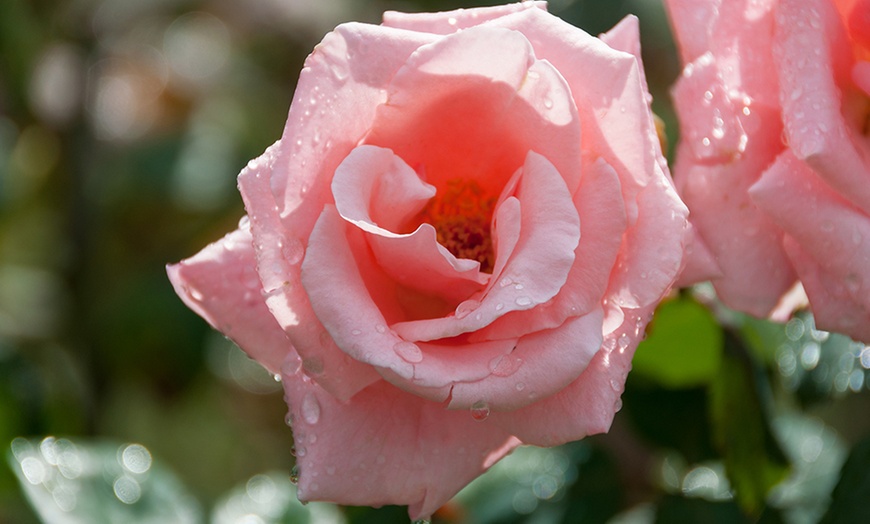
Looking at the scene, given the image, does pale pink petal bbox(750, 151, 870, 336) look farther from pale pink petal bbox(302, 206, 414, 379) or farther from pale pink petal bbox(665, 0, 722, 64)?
pale pink petal bbox(302, 206, 414, 379)

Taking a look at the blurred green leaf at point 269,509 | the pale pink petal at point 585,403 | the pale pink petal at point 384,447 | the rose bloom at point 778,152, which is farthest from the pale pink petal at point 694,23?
the blurred green leaf at point 269,509

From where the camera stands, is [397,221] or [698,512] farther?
[698,512]

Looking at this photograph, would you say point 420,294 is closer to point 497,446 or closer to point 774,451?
point 497,446

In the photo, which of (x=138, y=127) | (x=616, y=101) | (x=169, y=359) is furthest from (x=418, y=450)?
(x=138, y=127)

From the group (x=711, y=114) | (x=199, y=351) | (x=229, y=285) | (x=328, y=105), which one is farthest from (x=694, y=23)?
(x=199, y=351)

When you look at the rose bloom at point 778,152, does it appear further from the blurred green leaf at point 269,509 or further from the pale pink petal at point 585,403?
the blurred green leaf at point 269,509

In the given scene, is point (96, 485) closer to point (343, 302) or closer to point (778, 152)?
point (343, 302)
